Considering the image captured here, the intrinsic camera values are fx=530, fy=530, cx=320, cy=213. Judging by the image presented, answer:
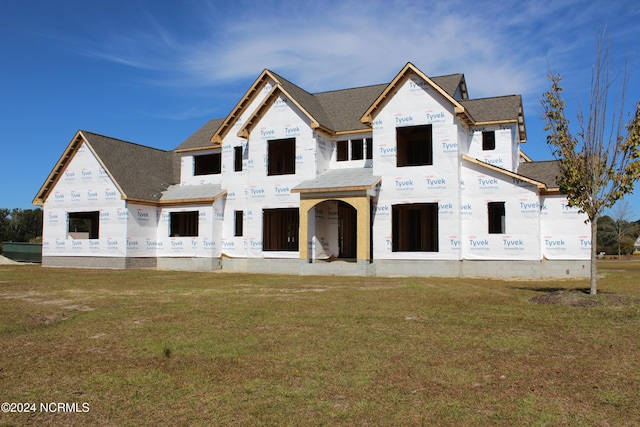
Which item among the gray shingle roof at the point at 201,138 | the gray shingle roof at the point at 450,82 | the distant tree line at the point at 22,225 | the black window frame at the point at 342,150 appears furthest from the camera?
the distant tree line at the point at 22,225

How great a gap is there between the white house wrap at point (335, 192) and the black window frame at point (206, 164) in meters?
0.07

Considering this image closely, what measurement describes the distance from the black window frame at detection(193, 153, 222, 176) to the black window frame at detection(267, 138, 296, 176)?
14.9 feet

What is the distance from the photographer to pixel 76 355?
26.8 ft

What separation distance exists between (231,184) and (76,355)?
2246 centimetres

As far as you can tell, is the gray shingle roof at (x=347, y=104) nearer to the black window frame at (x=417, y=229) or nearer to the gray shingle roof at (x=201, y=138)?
the black window frame at (x=417, y=229)

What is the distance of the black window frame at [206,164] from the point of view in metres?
33.2

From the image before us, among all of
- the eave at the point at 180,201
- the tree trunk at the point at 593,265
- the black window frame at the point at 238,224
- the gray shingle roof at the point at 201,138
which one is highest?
the gray shingle roof at the point at 201,138

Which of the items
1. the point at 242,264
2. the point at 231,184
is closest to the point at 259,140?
the point at 231,184

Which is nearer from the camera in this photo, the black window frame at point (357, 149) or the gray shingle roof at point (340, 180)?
the gray shingle roof at point (340, 180)

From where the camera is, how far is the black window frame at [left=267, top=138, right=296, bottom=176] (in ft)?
96.8

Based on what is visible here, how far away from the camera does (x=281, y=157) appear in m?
31.0

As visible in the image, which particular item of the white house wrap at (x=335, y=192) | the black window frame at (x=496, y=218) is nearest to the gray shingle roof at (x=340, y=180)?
the white house wrap at (x=335, y=192)

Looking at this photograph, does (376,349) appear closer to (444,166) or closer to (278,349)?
(278,349)

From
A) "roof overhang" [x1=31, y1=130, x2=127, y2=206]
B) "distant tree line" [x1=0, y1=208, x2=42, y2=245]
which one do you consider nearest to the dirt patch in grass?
"roof overhang" [x1=31, y1=130, x2=127, y2=206]
